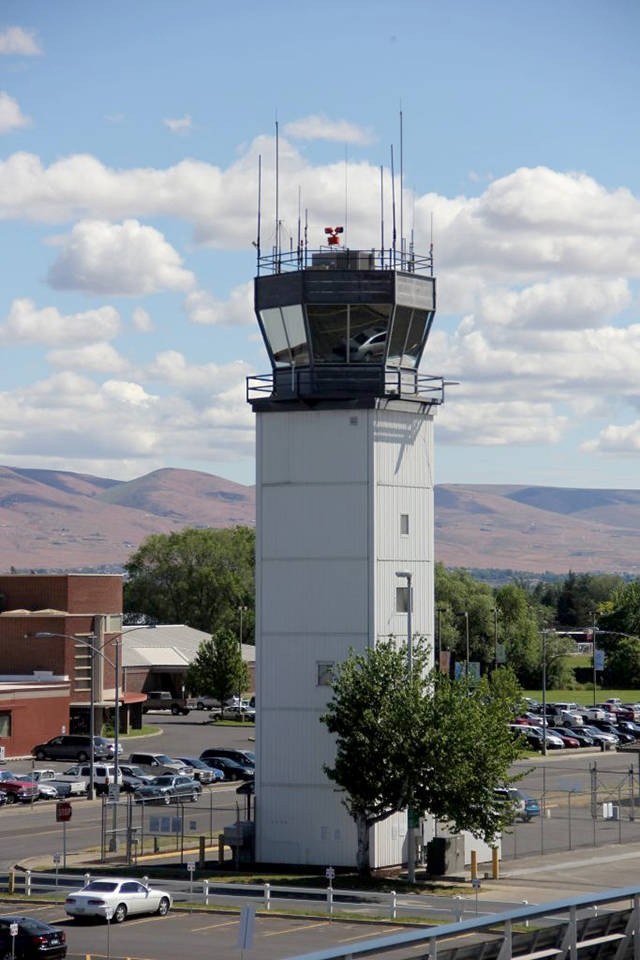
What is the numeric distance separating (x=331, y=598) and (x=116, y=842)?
462 inches

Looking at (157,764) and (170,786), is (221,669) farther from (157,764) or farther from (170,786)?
(170,786)

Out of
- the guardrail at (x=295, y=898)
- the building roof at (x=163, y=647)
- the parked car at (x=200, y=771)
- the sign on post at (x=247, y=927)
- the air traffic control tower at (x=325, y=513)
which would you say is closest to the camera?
the sign on post at (x=247, y=927)

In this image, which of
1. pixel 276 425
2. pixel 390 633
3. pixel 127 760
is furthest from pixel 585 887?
pixel 127 760

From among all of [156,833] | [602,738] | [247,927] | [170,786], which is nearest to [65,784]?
[170,786]

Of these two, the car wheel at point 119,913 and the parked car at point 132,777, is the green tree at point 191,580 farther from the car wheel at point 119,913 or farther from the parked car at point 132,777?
the car wheel at point 119,913

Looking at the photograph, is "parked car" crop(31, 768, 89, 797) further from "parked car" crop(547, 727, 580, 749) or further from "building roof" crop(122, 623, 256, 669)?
"building roof" crop(122, 623, 256, 669)

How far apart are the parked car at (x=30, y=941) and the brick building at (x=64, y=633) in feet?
193

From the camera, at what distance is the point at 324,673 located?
4878 cm

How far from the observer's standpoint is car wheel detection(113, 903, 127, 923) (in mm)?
38688

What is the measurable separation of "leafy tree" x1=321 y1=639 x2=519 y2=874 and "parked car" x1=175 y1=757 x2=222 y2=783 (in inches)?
1164

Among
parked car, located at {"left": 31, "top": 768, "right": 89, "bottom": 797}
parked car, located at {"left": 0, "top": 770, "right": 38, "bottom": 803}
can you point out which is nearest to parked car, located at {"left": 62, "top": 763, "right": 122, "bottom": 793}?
parked car, located at {"left": 31, "top": 768, "right": 89, "bottom": 797}

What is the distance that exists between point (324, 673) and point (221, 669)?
205ft

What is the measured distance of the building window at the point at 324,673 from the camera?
4869 centimetres

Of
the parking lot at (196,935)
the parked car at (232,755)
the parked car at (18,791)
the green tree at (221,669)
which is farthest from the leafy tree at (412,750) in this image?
the green tree at (221,669)
